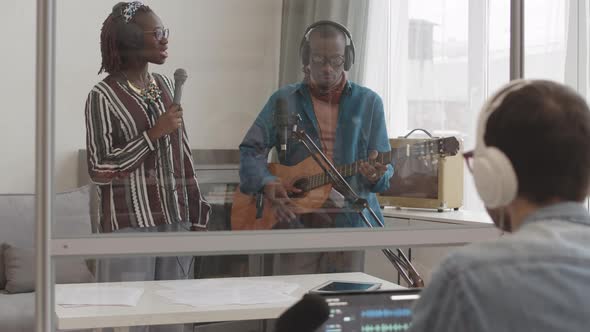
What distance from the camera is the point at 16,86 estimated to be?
4160 millimetres

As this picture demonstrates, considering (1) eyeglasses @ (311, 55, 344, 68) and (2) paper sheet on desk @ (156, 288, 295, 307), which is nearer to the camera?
(1) eyeglasses @ (311, 55, 344, 68)

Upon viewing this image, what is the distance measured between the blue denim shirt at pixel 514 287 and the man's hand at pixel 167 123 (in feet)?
4.01

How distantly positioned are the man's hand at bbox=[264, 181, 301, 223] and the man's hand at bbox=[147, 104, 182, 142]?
0.29 metres

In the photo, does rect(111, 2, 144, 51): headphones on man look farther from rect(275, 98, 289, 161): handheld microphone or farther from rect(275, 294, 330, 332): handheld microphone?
rect(275, 294, 330, 332): handheld microphone

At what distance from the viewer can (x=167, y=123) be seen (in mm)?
2082

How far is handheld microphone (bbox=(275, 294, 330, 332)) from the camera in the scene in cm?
102

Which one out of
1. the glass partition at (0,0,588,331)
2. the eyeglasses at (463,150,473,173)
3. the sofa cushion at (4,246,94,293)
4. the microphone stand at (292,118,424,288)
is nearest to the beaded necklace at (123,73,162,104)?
the glass partition at (0,0,588,331)

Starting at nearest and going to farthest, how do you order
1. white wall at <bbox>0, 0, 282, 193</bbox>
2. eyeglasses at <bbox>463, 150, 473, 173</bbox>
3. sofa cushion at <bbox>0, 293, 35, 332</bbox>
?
1. eyeglasses at <bbox>463, 150, 473, 173</bbox>
2. white wall at <bbox>0, 0, 282, 193</bbox>
3. sofa cushion at <bbox>0, 293, 35, 332</bbox>

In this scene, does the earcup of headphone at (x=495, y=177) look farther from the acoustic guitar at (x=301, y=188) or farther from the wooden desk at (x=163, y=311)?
the wooden desk at (x=163, y=311)

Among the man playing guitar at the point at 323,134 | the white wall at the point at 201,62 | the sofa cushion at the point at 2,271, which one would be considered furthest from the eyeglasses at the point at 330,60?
the sofa cushion at the point at 2,271

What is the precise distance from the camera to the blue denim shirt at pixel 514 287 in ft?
3.04

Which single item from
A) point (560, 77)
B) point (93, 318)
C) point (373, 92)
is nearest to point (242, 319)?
point (93, 318)

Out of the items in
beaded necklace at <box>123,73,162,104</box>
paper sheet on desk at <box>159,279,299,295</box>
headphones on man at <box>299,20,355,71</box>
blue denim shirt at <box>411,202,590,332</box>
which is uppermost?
headphones on man at <box>299,20,355,71</box>

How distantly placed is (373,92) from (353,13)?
22cm
